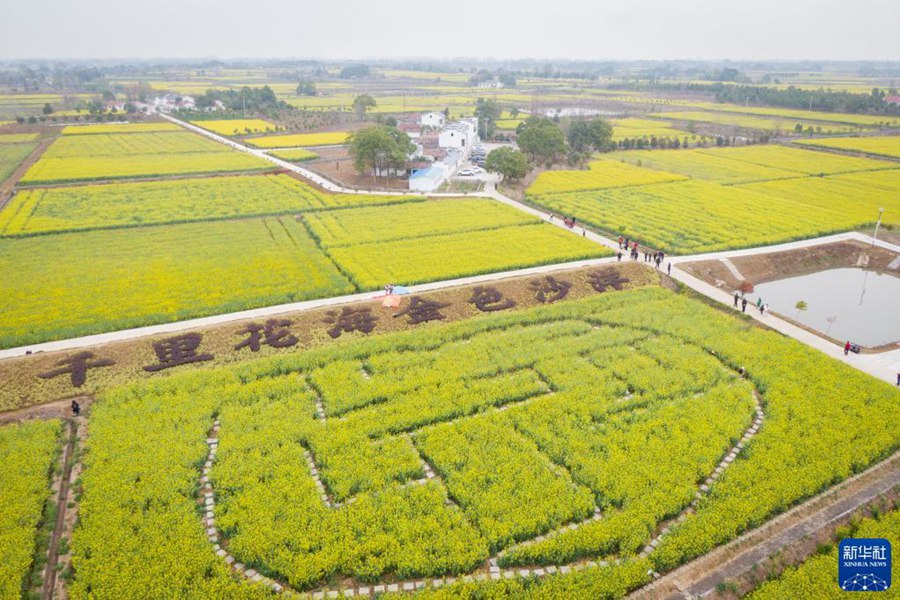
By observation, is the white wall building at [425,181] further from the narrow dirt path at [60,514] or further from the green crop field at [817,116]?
the green crop field at [817,116]

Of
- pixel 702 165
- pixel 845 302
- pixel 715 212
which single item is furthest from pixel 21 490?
pixel 702 165

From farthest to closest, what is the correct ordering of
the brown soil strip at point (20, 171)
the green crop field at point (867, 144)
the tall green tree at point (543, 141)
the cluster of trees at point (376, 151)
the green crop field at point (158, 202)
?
the green crop field at point (867, 144)
the tall green tree at point (543, 141)
the cluster of trees at point (376, 151)
the brown soil strip at point (20, 171)
the green crop field at point (158, 202)

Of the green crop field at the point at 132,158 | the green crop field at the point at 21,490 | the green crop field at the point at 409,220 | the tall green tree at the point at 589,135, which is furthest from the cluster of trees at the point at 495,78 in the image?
the green crop field at the point at 21,490

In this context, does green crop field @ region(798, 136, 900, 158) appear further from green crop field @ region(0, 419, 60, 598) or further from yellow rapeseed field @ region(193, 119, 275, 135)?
green crop field @ region(0, 419, 60, 598)

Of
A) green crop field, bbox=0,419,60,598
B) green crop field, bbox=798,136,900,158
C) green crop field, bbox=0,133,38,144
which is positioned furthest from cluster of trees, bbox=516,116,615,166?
green crop field, bbox=0,133,38,144

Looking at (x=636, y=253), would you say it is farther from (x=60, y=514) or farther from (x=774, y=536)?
(x=60, y=514)

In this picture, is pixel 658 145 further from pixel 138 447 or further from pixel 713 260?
pixel 138 447
